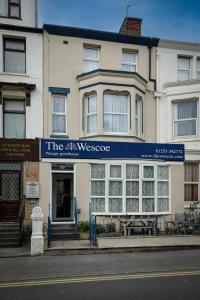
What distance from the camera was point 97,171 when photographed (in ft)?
50.6

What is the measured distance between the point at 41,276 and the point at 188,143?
1083 centimetres

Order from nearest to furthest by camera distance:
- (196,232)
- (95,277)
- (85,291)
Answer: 1. (85,291)
2. (95,277)
3. (196,232)

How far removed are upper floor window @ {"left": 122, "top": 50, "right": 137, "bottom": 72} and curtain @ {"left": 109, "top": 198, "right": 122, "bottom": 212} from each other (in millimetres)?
6769

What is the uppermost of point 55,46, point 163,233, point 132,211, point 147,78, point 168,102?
point 55,46

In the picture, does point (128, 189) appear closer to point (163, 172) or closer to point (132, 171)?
point (132, 171)

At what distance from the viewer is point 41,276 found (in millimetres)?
8320

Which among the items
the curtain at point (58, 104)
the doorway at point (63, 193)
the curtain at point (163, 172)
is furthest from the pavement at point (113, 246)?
the curtain at point (58, 104)

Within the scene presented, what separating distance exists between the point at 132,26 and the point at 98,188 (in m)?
9.48

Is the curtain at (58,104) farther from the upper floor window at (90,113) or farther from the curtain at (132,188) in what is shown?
the curtain at (132,188)

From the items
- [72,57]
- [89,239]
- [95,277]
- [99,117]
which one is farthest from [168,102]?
[95,277]

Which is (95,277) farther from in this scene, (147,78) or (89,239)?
(147,78)

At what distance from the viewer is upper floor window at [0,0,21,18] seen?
15555 millimetres

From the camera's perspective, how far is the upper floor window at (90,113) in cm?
1581

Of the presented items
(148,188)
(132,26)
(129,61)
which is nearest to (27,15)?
(129,61)
